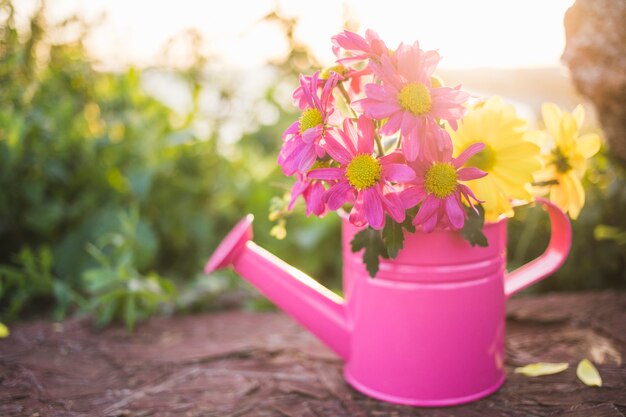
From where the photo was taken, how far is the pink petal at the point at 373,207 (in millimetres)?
1022

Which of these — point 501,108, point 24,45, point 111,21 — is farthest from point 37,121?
point 501,108

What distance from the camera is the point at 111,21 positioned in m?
2.53

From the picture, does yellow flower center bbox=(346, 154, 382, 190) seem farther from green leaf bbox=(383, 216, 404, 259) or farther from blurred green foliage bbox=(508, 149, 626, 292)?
blurred green foliage bbox=(508, 149, 626, 292)

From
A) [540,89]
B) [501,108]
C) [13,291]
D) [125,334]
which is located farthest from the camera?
[540,89]

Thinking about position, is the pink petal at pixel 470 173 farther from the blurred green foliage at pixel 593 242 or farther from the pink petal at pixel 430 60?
the blurred green foliage at pixel 593 242

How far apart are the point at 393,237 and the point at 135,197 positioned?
1470 mm

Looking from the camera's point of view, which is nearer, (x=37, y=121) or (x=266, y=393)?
(x=266, y=393)

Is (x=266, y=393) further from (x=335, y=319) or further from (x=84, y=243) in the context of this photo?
(x=84, y=243)

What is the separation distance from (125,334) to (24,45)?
1324 mm

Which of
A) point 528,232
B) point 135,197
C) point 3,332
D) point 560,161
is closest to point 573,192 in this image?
point 560,161

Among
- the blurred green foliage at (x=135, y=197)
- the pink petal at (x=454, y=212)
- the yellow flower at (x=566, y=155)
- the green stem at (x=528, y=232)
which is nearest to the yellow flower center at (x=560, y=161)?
the yellow flower at (x=566, y=155)

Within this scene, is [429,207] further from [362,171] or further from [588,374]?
[588,374]

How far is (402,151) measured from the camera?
3.44 ft

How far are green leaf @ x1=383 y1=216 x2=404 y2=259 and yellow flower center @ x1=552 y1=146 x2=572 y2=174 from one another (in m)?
0.41
